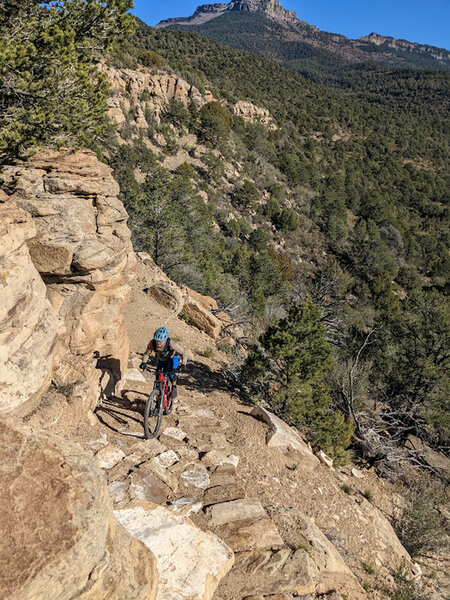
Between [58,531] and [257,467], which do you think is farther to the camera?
[257,467]

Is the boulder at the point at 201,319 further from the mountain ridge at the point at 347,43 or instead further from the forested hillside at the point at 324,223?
the mountain ridge at the point at 347,43

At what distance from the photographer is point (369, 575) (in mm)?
5195

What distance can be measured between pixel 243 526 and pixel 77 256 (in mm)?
4391

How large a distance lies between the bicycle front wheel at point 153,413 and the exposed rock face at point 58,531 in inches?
114

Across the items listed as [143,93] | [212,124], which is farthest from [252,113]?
[143,93]

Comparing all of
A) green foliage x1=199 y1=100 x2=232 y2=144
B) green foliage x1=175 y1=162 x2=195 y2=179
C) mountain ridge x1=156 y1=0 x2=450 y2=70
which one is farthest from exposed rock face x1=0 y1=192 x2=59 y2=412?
mountain ridge x1=156 y1=0 x2=450 y2=70

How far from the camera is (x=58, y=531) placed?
2.30m

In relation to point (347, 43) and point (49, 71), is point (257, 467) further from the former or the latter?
point (347, 43)

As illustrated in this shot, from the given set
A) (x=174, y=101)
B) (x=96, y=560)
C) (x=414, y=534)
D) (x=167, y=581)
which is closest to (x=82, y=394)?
(x=167, y=581)

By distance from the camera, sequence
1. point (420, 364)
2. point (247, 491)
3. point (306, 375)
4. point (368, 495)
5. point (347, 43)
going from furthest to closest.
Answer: point (347, 43) → point (420, 364) → point (306, 375) → point (368, 495) → point (247, 491)

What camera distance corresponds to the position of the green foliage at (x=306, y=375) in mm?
8250

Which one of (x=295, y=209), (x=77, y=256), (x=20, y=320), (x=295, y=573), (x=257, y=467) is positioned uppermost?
(x=295, y=209)

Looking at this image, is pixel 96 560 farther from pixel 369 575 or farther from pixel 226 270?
pixel 226 270

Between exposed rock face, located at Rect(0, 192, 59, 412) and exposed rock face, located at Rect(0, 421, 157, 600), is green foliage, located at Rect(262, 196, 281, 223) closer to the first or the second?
exposed rock face, located at Rect(0, 192, 59, 412)
